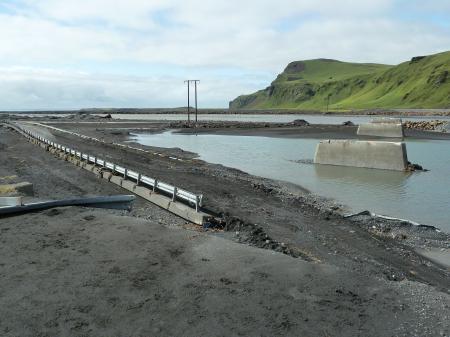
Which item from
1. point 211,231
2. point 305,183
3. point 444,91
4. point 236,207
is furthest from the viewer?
point 444,91

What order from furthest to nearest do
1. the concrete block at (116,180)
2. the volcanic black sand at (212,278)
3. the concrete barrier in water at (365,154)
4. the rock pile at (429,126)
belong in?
the rock pile at (429,126) < the concrete barrier in water at (365,154) < the concrete block at (116,180) < the volcanic black sand at (212,278)

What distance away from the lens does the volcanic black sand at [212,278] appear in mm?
5844

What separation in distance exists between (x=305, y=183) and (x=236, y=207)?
401 inches

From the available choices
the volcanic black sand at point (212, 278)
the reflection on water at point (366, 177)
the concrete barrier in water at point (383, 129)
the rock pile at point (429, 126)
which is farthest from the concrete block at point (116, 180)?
the rock pile at point (429, 126)

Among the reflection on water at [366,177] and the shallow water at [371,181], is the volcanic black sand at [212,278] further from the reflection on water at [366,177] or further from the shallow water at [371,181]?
the reflection on water at [366,177]

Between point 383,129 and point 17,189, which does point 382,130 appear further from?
point 17,189

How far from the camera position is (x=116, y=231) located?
32.1 feet

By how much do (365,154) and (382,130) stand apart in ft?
108

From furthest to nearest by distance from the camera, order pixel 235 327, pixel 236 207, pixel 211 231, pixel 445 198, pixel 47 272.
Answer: pixel 445 198, pixel 236 207, pixel 211 231, pixel 47 272, pixel 235 327

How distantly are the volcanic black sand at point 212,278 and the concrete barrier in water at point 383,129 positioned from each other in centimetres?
4802

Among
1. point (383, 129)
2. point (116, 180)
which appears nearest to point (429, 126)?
point (383, 129)

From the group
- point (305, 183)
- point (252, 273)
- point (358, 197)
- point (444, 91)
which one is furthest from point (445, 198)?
Result: point (444, 91)

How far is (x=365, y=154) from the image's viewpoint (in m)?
29.3

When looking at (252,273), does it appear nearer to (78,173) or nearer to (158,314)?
(158,314)
